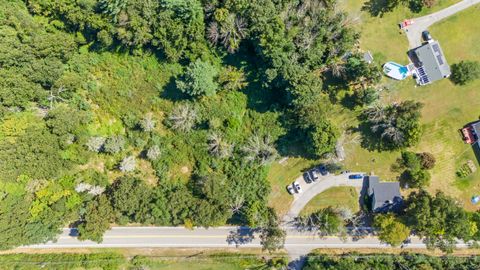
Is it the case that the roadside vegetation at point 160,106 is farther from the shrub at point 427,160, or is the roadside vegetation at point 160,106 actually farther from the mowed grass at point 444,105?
the shrub at point 427,160

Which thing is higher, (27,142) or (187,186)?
A: (27,142)

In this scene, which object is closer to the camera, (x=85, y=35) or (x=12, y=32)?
(x=12, y=32)

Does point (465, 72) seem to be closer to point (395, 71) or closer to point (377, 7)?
point (395, 71)

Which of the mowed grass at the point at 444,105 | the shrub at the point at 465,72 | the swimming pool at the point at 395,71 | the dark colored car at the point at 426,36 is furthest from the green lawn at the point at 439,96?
the dark colored car at the point at 426,36

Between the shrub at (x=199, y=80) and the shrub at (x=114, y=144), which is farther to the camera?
the shrub at (x=114, y=144)

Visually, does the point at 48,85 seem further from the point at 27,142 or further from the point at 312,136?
the point at 312,136

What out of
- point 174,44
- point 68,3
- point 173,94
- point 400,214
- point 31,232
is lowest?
point 31,232

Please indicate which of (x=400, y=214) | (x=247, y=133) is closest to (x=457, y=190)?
(x=400, y=214)
